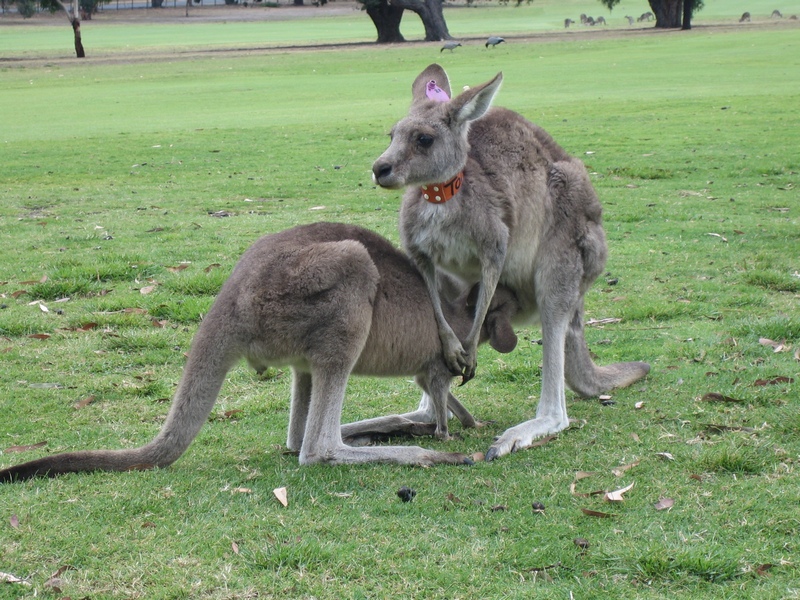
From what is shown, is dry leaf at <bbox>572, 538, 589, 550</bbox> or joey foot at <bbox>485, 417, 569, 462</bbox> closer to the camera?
dry leaf at <bbox>572, 538, 589, 550</bbox>

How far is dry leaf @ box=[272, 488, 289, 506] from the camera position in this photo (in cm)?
392

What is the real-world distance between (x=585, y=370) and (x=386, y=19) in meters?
41.4

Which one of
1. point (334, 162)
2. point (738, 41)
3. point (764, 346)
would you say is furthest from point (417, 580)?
point (738, 41)

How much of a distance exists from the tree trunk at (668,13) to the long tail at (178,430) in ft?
157

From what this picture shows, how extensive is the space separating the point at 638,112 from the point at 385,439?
14.9 m

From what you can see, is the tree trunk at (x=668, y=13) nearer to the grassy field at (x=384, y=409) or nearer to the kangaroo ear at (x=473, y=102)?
the grassy field at (x=384, y=409)

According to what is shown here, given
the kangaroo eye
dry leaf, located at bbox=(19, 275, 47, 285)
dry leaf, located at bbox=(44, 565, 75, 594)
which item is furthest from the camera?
dry leaf, located at bbox=(19, 275, 47, 285)

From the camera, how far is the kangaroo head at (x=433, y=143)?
476cm

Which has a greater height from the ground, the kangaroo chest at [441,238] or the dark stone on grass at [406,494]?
the kangaroo chest at [441,238]

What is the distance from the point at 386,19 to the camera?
44562mm

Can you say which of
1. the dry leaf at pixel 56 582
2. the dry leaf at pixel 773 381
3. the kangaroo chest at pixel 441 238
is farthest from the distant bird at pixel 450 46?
the dry leaf at pixel 56 582

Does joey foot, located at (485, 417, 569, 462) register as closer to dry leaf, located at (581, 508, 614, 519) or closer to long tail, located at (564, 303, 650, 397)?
long tail, located at (564, 303, 650, 397)

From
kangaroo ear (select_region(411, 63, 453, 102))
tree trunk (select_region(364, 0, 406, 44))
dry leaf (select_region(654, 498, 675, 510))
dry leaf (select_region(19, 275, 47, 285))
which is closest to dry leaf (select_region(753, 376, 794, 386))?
dry leaf (select_region(654, 498, 675, 510))

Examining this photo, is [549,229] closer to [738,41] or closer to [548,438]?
[548,438]
